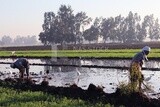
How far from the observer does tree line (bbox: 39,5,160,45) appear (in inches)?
4173

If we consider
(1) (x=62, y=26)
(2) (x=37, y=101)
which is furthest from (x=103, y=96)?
(1) (x=62, y=26)

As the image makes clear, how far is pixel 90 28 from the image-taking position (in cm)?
11981

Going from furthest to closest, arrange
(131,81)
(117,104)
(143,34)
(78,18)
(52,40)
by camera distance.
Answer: (143,34)
(78,18)
(52,40)
(131,81)
(117,104)

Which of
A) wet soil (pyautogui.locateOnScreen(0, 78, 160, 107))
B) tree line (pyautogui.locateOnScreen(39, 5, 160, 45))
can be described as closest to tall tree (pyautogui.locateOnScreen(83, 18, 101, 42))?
tree line (pyautogui.locateOnScreen(39, 5, 160, 45))

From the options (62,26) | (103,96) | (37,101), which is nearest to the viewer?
(37,101)

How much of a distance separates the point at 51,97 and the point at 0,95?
1.91m

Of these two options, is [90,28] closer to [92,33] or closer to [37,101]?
[92,33]

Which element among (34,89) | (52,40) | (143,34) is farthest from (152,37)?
(34,89)

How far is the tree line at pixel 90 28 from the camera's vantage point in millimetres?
106000

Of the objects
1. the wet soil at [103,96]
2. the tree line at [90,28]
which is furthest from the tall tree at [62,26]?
Result: the wet soil at [103,96]

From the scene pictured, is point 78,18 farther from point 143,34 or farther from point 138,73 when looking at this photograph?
point 138,73

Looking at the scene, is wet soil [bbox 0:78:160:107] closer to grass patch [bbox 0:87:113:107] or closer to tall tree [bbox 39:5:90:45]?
grass patch [bbox 0:87:113:107]

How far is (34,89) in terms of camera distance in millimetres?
14680

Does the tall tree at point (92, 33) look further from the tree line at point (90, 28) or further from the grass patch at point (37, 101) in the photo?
the grass patch at point (37, 101)
